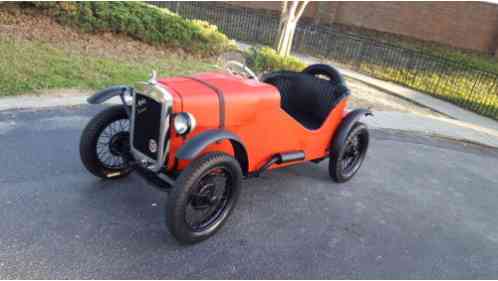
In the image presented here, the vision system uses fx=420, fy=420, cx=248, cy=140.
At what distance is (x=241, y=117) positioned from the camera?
3.42 metres

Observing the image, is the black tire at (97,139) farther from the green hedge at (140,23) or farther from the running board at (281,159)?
the green hedge at (140,23)

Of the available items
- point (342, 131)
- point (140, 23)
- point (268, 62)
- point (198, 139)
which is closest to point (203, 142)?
point (198, 139)

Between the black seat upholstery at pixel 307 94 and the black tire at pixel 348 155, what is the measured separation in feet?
1.17

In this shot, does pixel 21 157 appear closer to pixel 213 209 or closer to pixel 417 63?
pixel 213 209

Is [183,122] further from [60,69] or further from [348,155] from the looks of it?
[60,69]

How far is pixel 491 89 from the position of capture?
10.0 metres

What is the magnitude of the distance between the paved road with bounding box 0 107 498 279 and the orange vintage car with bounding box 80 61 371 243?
0.27 metres

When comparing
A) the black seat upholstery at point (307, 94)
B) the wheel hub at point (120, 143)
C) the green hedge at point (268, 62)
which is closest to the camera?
the wheel hub at point (120, 143)

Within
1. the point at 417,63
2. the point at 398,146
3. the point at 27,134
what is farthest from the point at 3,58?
the point at 417,63

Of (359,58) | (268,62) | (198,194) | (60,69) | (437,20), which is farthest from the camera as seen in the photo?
(437,20)

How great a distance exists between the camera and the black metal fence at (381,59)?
406 inches

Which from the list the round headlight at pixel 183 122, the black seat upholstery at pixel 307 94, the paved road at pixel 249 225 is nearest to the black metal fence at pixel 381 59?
the paved road at pixel 249 225

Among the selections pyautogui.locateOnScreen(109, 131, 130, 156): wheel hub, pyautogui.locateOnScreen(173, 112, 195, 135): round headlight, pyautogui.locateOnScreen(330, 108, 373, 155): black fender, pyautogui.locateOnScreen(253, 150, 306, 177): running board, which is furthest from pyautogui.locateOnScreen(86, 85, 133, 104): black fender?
pyautogui.locateOnScreen(330, 108, 373, 155): black fender

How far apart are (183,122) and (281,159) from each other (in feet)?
3.83
